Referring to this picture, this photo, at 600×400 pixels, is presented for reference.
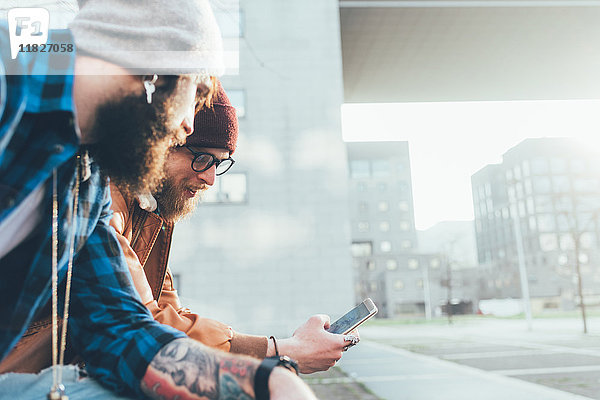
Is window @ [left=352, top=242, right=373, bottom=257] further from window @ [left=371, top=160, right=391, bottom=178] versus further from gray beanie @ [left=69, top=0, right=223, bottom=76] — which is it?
gray beanie @ [left=69, top=0, right=223, bottom=76]

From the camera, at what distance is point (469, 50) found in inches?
519

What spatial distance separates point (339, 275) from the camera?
10.1 meters

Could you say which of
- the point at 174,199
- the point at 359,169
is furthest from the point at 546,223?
the point at 174,199

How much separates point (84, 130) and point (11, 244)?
26 centimetres

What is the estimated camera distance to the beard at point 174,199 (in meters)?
1.76

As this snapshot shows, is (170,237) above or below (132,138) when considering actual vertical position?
below

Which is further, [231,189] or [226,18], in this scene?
[231,189]

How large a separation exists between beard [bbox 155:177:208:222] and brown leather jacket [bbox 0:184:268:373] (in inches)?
1.6

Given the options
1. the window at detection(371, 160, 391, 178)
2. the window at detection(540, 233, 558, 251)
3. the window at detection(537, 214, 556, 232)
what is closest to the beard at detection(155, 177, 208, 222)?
the window at detection(371, 160, 391, 178)

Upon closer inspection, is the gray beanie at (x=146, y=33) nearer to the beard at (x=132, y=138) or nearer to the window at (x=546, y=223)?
the beard at (x=132, y=138)

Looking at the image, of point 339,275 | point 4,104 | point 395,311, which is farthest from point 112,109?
point 395,311

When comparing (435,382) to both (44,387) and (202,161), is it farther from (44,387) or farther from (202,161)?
(44,387)

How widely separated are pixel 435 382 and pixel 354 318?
539cm

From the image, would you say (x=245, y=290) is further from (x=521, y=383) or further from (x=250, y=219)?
(x=521, y=383)
